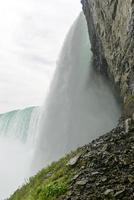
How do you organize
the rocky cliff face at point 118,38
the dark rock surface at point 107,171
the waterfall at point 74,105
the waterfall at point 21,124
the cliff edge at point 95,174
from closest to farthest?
the dark rock surface at point 107,171 → the cliff edge at point 95,174 → the rocky cliff face at point 118,38 → the waterfall at point 74,105 → the waterfall at point 21,124

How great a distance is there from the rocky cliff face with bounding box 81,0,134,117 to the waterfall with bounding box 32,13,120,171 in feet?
15.1

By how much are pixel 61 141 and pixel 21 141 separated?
31086 millimetres

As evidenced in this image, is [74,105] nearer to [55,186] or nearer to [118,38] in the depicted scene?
[118,38]

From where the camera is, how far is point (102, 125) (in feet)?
Answer: 149

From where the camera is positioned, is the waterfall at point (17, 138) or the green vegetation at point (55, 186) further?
the waterfall at point (17, 138)

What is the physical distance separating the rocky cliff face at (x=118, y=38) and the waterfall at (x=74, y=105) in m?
4.60

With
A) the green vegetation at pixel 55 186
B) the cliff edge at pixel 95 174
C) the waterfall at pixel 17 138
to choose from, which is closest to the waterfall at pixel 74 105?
the waterfall at pixel 17 138

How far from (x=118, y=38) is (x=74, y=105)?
1623 centimetres

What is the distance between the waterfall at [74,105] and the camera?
45375 millimetres

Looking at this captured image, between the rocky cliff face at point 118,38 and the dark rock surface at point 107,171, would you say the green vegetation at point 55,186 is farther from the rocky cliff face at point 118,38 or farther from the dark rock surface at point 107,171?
the rocky cliff face at point 118,38

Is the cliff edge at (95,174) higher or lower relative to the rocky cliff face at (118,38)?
lower

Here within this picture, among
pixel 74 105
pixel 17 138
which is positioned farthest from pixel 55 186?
pixel 17 138

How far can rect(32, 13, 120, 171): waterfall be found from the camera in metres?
45.4

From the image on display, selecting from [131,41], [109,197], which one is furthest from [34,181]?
[131,41]
